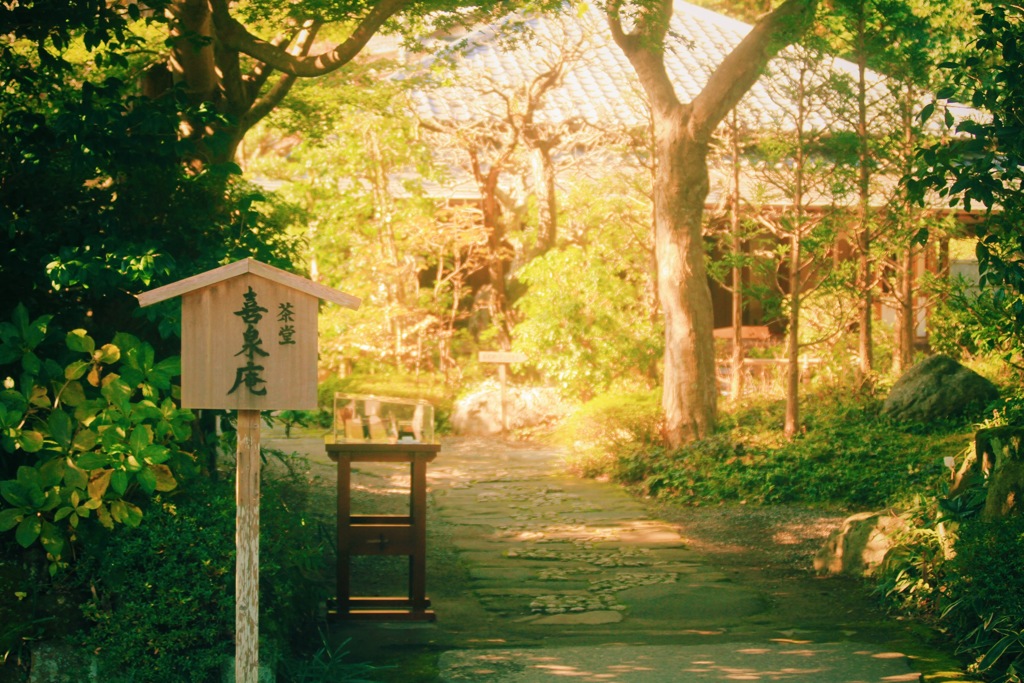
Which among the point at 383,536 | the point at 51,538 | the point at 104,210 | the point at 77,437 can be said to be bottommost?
the point at 383,536

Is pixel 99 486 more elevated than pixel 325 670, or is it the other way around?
pixel 99 486

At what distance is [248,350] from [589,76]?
18405 mm

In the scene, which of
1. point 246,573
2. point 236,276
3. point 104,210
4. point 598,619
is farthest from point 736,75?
point 246,573

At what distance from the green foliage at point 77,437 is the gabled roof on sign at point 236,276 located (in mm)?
754

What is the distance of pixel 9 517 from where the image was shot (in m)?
5.14

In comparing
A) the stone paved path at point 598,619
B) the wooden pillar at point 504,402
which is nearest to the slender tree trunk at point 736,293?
the wooden pillar at point 504,402

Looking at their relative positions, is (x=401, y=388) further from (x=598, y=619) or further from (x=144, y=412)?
(x=144, y=412)

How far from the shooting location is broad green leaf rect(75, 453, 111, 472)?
5.10m

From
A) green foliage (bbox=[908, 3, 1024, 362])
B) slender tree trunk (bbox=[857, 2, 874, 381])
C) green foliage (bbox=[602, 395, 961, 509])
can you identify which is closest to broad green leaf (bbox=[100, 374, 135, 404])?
green foliage (bbox=[908, 3, 1024, 362])

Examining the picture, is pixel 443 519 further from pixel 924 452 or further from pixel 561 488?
pixel 924 452

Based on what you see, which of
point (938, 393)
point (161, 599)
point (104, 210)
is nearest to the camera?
point (161, 599)

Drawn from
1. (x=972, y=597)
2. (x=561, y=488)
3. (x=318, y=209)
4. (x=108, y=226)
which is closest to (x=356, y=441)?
(x=108, y=226)

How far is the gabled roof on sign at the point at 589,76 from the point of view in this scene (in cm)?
1623

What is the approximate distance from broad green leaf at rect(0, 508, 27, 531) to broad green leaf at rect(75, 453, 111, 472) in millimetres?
366
